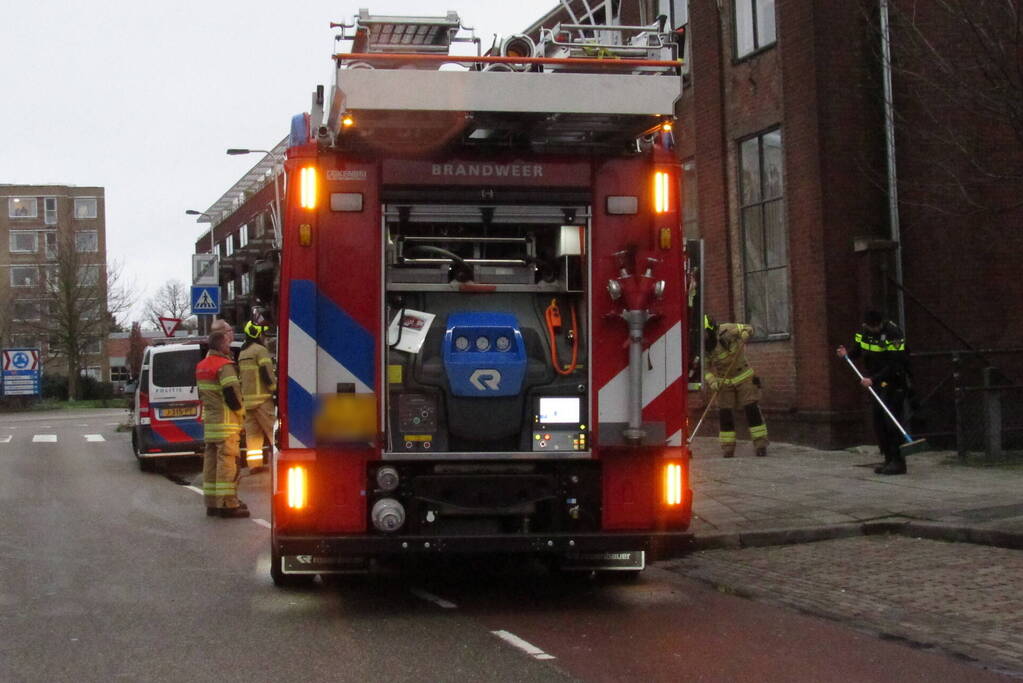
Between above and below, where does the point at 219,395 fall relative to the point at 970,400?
above

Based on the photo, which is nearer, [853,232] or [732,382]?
[732,382]

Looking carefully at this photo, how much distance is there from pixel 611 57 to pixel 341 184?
1647mm

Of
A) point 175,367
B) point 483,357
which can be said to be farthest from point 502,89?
point 175,367

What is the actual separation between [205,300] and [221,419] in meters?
14.3

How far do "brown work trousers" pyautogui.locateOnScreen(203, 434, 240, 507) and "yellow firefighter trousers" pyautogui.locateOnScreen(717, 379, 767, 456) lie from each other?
570cm

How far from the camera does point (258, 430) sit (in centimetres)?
1512

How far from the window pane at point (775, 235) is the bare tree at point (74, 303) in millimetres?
48890

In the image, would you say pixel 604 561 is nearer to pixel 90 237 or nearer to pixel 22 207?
pixel 90 237

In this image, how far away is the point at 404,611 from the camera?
25.2 ft

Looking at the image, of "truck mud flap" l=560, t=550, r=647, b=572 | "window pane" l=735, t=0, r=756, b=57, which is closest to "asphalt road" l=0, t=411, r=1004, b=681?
"truck mud flap" l=560, t=550, r=647, b=572

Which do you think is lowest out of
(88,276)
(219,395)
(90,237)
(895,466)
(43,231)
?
(895,466)

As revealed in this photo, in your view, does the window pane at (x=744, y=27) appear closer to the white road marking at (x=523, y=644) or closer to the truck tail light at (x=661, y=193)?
the truck tail light at (x=661, y=193)

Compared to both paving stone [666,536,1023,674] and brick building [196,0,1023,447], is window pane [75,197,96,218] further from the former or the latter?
paving stone [666,536,1023,674]

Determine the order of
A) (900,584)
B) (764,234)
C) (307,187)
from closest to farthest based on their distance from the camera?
1. (307,187)
2. (900,584)
3. (764,234)
